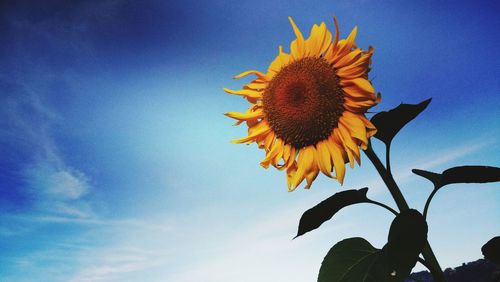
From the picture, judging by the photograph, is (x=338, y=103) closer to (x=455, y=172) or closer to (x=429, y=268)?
(x=455, y=172)

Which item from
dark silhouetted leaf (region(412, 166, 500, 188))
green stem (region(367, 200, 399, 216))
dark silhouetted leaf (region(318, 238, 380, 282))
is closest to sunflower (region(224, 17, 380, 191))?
green stem (region(367, 200, 399, 216))

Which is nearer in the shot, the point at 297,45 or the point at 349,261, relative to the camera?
the point at 349,261

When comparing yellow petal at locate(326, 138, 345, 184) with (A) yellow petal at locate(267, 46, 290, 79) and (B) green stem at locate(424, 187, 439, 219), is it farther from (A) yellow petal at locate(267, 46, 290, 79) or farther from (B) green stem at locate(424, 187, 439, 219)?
(A) yellow petal at locate(267, 46, 290, 79)

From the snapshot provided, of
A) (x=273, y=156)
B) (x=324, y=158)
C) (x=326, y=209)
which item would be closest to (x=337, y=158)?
(x=324, y=158)

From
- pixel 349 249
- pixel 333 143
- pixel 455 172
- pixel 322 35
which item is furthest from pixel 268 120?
pixel 455 172

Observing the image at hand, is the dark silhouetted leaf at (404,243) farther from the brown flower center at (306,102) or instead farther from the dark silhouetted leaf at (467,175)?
the brown flower center at (306,102)

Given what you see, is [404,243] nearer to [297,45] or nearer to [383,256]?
[383,256]
